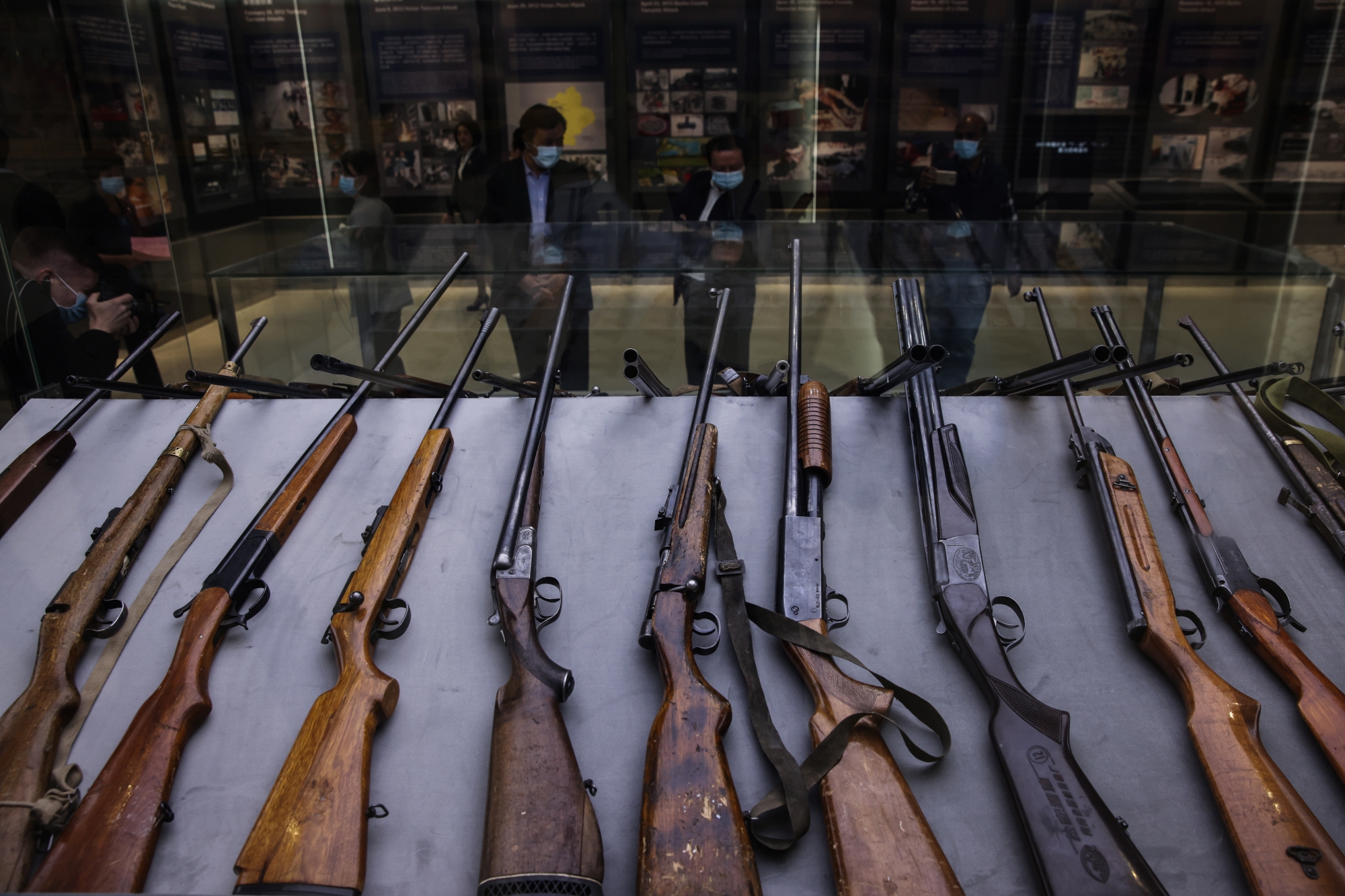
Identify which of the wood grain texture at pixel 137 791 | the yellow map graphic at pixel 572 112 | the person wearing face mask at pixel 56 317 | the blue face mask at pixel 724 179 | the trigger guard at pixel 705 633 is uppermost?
the yellow map graphic at pixel 572 112

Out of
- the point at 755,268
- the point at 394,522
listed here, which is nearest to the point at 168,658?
the point at 394,522

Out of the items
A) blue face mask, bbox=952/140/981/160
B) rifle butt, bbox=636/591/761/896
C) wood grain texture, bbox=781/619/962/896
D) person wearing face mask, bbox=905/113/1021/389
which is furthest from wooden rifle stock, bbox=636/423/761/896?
blue face mask, bbox=952/140/981/160

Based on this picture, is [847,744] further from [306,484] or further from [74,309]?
[74,309]

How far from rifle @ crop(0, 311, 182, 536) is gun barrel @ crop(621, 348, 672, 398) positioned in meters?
1.57

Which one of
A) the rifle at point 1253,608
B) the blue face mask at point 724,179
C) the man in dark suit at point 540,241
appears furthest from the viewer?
the blue face mask at point 724,179

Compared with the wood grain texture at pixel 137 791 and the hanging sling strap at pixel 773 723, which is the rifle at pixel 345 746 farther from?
the hanging sling strap at pixel 773 723

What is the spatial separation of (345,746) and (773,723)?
0.77 meters

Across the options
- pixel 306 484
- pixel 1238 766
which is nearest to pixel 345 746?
pixel 306 484

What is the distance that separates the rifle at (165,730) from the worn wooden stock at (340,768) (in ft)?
0.58

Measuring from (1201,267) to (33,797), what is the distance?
15.1 ft

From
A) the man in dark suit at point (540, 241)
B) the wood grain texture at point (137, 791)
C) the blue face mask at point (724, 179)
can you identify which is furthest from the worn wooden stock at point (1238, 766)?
the blue face mask at point (724, 179)

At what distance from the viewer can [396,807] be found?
134 cm

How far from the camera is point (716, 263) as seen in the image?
3824mm

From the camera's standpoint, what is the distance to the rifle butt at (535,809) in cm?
112
